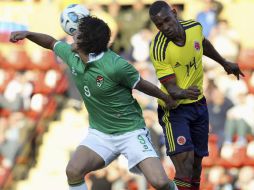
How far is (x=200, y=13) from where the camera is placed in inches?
520

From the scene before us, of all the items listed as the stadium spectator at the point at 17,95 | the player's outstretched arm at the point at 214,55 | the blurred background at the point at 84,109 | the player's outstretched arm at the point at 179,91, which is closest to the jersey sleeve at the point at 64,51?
the player's outstretched arm at the point at 179,91

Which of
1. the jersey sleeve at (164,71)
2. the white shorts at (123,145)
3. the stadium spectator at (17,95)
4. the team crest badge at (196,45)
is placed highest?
the team crest badge at (196,45)

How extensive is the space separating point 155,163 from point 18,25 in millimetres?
7881

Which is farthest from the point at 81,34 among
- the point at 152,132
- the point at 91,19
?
the point at 152,132

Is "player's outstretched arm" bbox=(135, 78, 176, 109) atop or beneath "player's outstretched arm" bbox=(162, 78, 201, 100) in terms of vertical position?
atop

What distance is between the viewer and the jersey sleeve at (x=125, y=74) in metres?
7.84

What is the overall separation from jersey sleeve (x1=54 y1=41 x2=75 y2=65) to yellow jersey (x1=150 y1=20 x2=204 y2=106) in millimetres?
782

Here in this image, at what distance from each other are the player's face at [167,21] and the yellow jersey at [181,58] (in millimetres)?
113

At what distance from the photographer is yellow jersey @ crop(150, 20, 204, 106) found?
8328mm

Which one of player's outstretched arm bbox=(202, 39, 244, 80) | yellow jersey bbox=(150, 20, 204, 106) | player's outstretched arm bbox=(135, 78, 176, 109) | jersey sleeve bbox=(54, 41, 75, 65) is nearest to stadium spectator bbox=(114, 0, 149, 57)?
player's outstretched arm bbox=(202, 39, 244, 80)

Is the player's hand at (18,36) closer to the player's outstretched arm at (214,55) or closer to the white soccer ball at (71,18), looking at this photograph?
the white soccer ball at (71,18)

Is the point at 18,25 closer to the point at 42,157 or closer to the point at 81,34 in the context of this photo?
the point at 42,157

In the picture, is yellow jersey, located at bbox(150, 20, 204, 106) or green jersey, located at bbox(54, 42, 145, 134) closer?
green jersey, located at bbox(54, 42, 145, 134)

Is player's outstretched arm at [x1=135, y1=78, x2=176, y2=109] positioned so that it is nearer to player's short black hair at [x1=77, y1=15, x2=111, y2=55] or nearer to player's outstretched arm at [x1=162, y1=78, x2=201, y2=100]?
player's outstretched arm at [x1=162, y1=78, x2=201, y2=100]
